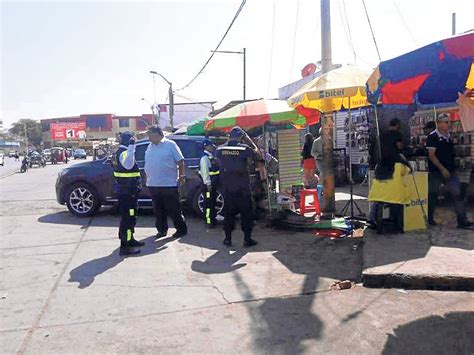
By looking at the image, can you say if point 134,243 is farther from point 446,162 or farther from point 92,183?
point 446,162

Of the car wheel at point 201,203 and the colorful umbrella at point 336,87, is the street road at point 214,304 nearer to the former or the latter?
the car wheel at point 201,203

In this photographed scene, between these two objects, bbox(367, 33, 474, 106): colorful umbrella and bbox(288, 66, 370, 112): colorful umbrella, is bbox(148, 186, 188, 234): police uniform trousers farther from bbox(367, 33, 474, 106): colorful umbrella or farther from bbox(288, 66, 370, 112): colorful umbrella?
bbox(367, 33, 474, 106): colorful umbrella

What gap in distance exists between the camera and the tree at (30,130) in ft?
345

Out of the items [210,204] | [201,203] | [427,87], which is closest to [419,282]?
[427,87]

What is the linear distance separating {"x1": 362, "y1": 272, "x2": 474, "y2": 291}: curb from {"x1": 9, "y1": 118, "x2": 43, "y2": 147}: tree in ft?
354

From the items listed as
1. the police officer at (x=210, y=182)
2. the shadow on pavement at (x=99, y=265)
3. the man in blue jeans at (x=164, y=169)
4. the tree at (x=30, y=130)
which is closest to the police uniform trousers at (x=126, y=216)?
the shadow on pavement at (x=99, y=265)

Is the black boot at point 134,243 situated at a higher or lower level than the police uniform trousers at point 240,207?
lower

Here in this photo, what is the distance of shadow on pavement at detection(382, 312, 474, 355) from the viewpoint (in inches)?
134

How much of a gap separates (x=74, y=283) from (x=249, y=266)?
2.16 meters

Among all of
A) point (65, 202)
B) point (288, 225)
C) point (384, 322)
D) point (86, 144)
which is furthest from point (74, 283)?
point (86, 144)

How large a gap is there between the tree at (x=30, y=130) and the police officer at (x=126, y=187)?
10495 centimetres

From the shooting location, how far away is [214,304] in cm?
442

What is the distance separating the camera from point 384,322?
390cm

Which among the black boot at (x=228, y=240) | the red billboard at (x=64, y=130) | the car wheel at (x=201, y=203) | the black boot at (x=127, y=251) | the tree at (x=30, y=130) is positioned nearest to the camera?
the black boot at (x=127, y=251)
